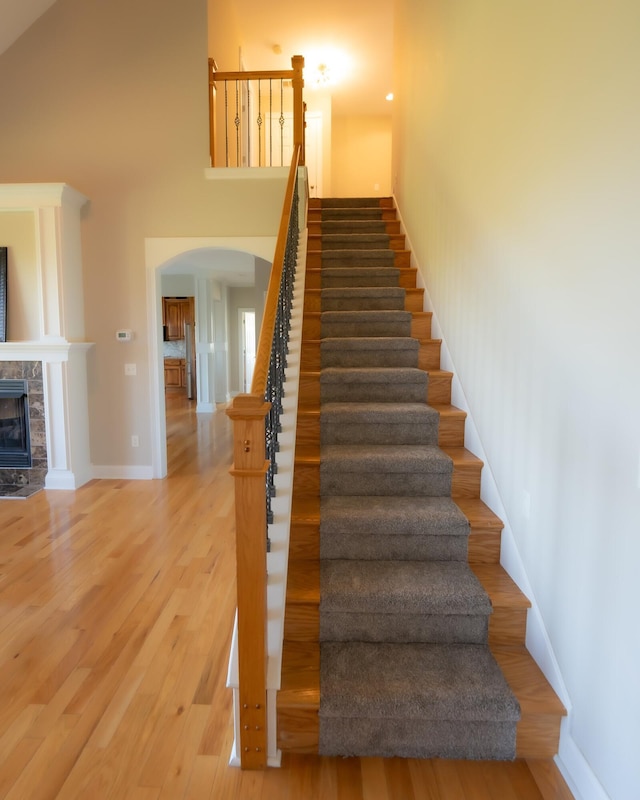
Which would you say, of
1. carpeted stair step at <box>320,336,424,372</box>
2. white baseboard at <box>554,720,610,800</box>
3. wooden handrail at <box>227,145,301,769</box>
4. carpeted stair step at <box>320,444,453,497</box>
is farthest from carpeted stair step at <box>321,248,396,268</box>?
white baseboard at <box>554,720,610,800</box>

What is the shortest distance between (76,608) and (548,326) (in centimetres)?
276

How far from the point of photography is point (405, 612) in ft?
6.57

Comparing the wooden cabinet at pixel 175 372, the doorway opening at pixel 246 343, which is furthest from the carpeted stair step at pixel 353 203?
the wooden cabinet at pixel 175 372

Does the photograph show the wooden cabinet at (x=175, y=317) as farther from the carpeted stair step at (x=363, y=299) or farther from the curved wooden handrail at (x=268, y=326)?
the curved wooden handrail at (x=268, y=326)

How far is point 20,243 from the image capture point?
4867mm

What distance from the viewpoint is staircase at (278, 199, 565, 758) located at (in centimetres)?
173

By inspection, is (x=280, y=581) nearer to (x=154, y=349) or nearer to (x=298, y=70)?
(x=154, y=349)

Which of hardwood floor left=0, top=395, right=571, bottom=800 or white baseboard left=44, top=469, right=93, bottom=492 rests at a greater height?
white baseboard left=44, top=469, right=93, bottom=492

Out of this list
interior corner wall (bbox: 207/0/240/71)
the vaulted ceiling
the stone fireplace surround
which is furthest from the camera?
the vaulted ceiling

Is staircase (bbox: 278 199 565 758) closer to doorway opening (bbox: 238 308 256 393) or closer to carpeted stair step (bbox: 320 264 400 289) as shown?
carpeted stair step (bbox: 320 264 400 289)

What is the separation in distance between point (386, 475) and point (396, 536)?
1.25 feet

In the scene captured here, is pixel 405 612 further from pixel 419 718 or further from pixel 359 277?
pixel 359 277

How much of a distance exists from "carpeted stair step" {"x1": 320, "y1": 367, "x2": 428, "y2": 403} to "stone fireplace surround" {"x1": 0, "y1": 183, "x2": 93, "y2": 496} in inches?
114

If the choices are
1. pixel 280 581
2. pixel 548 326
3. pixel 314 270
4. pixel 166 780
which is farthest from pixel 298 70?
pixel 166 780
